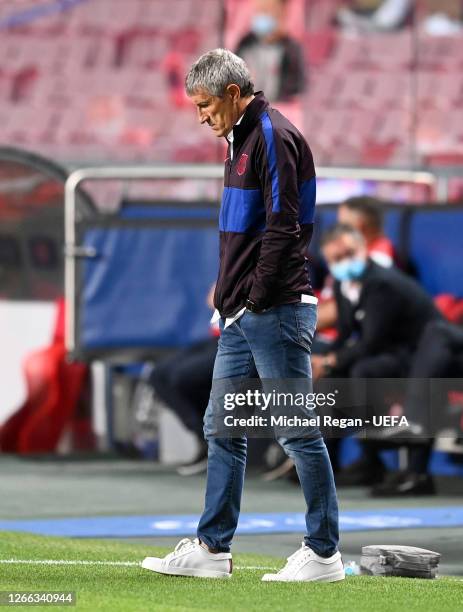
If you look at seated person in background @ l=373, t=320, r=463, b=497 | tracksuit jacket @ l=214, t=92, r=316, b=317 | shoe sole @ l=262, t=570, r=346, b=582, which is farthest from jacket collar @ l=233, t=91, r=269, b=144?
seated person in background @ l=373, t=320, r=463, b=497

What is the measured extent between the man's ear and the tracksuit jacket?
5 cm

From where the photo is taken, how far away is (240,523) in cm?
914

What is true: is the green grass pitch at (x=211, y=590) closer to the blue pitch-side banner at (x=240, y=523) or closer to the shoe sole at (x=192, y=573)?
the shoe sole at (x=192, y=573)

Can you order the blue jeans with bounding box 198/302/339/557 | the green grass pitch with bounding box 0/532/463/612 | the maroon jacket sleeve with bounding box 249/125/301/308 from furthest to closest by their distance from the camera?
the blue jeans with bounding box 198/302/339/557 < the maroon jacket sleeve with bounding box 249/125/301/308 < the green grass pitch with bounding box 0/532/463/612

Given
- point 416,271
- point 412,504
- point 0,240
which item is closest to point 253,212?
point 412,504

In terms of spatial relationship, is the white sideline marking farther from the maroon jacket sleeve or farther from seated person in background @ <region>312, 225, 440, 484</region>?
seated person in background @ <region>312, 225, 440, 484</region>

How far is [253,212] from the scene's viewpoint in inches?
247

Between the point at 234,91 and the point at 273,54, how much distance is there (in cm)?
757

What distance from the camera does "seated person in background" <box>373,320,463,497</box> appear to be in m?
10.5

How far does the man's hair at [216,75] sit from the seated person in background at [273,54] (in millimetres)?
7370

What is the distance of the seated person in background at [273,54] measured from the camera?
13719mm

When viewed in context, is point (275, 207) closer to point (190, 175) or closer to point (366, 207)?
point (366, 207)

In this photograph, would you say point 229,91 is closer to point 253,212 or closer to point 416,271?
point 253,212

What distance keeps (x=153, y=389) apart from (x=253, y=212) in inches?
243
